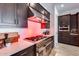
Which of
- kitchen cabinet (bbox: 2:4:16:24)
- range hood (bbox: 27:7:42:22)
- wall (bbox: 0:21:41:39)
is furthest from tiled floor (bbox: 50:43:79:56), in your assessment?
kitchen cabinet (bbox: 2:4:16:24)

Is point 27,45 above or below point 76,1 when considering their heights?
below

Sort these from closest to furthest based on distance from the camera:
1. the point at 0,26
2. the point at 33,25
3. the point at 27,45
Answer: the point at 0,26
the point at 27,45
the point at 33,25

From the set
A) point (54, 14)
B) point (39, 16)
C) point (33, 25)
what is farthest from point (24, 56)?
point (54, 14)

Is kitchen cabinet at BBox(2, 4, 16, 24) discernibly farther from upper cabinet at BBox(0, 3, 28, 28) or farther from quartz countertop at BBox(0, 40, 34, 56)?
quartz countertop at BBox(0, 40, 34, 56)

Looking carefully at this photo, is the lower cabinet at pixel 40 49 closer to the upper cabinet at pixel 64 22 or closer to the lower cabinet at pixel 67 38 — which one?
the lower cabinet at pixel 67 38

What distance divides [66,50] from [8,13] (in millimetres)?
1111

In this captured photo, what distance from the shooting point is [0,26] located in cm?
183

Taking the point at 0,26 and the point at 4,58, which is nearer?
the point at 0,26

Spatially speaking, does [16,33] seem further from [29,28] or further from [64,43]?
[64,43]

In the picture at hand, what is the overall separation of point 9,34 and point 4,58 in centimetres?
42

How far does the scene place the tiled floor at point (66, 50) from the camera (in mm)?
2179

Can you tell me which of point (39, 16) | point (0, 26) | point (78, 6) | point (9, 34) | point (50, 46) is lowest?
point (50, 46)

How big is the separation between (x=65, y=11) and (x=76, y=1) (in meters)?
→ 0.24

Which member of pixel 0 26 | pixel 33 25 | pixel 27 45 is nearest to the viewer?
pixel 0 26
